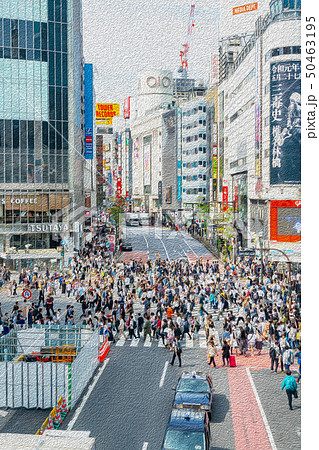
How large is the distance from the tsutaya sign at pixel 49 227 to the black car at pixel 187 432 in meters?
32.8

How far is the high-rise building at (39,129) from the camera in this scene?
3956 centimetres

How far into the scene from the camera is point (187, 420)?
1004 centimetres

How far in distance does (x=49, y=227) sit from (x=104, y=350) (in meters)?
25.4

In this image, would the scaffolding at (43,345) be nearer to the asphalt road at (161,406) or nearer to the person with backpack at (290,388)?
A: the asphalt road at (161,406)

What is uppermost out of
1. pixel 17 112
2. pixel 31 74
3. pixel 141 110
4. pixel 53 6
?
pixel 141 110

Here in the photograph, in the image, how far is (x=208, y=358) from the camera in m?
17.0

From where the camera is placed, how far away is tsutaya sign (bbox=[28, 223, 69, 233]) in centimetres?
4184

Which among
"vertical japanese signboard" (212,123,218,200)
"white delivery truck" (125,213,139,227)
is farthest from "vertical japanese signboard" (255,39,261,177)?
"white delivery truck" (125,213,139,227)

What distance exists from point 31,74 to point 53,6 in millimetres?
5541

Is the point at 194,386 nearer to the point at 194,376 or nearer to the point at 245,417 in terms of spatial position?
the point at 194,376

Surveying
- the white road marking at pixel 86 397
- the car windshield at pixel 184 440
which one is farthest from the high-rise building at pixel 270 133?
the car windshield at pixel 184 440

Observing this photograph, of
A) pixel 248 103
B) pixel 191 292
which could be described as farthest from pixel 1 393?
Answer: pixel 248 103

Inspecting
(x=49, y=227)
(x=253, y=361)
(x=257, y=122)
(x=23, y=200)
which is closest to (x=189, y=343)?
(x=253, y=361)

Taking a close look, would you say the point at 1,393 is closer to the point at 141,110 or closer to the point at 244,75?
the point at 244,75
